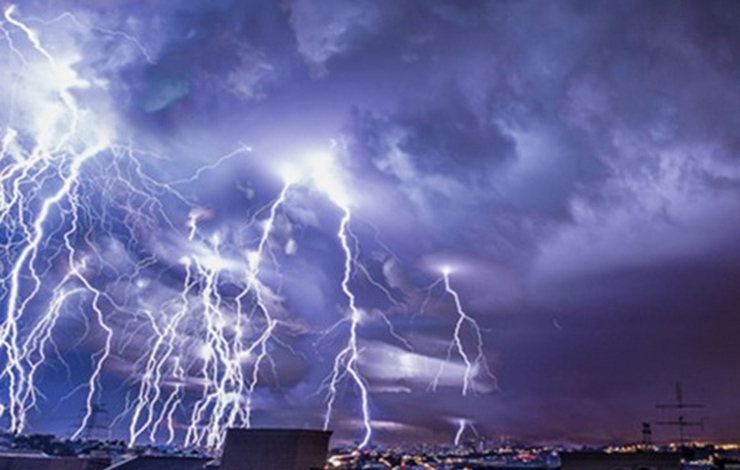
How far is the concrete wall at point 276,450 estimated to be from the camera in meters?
28.7

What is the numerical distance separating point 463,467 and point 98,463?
2282cm

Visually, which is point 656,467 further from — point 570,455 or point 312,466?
point 312,466

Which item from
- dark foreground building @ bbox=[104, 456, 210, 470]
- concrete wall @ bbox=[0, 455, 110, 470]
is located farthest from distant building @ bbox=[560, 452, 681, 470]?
concrete wall @ bbox=[0, 455, 110, 470]

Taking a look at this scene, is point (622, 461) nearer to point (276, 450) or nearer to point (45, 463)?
point (276, 450)

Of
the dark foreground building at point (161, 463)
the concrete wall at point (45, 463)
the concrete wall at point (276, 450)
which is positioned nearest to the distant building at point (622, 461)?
the concrete wall at point (276, 450)

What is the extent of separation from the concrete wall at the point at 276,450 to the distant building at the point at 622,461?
11432mm

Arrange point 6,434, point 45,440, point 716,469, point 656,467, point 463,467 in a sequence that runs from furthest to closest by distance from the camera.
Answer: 1. point 45,440
2. point 6,434
3. point 463,467
4. point 716,469
5. point 656,467

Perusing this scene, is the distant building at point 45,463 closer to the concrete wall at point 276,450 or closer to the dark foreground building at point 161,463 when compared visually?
the dark foreground building at point 161,463

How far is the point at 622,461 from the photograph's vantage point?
92.3 feet

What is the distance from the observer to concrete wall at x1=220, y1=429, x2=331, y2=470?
28672 mm

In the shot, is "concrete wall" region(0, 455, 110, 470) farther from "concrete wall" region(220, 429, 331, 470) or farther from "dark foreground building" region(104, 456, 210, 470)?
"concrete wall" region(220, 429, 331, 470)

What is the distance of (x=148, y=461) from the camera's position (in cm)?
3378

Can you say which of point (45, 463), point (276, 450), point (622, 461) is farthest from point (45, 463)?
point (622, 461)

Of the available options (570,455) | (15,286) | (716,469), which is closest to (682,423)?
(716,469)
